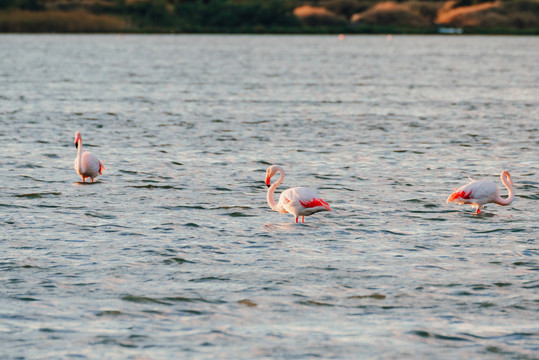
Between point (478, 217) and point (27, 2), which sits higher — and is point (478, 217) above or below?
below

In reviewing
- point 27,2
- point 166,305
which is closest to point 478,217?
point 166,305

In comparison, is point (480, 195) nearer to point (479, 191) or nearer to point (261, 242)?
point (479, 191)

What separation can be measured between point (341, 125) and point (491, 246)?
17098mm

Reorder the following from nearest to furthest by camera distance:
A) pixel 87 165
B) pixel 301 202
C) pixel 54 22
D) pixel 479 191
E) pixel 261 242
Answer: pixel 261 242
pixel 301 202
pixel 479 191
pixel 87 165
pixel 54 22

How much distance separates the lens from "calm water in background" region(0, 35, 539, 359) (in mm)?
9922

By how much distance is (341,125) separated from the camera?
30781 mm

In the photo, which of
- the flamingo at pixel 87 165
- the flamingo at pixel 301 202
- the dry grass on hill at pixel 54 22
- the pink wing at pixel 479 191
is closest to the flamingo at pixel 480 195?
the pink wing at pixel 479 191

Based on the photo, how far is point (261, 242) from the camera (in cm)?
1415

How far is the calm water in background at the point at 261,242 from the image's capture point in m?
9.92

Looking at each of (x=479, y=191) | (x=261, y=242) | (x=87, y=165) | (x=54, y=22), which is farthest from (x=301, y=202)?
(x=54, y=22)

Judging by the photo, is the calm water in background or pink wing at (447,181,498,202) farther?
pink wing at (447,181,498,202)

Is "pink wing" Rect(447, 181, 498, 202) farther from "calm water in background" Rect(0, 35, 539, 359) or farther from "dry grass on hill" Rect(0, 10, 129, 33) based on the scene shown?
"dry grass on hill" Rect(0, 10, 129, 33)

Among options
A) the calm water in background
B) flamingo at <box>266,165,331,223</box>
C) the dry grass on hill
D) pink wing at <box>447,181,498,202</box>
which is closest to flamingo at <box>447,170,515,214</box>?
pink wing at <box>447,181,498,202</box>

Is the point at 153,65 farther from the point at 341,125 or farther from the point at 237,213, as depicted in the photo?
the point at 237,213
